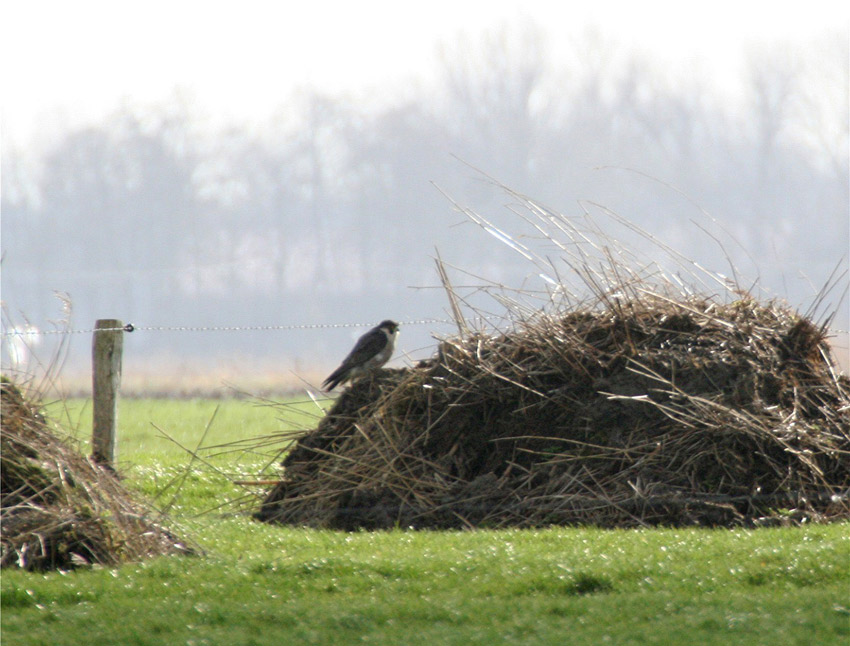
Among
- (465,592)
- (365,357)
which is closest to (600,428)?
(365,357)

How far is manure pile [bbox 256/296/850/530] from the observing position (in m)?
11.8

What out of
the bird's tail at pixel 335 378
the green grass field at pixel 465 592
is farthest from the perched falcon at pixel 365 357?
the green grass field at pixel 465 592

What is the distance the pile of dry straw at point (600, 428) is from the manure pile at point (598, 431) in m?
0.02

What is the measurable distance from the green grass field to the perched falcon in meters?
4.35

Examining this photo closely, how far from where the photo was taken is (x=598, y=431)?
1268 centimetres

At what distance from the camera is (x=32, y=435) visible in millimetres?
9609

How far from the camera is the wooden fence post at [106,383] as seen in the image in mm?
13078

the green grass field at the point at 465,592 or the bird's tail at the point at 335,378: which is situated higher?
the bird's tail at the point at 335,378

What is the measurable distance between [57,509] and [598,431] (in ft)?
20.6

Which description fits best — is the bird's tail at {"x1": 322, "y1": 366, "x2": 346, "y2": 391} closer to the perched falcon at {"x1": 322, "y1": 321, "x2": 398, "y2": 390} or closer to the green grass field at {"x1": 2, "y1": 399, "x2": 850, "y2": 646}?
the perched falcon at {"x1": 322, "y1": 321, "x2": 398, "y2": 390}

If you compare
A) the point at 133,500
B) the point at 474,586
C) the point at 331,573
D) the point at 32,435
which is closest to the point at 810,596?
the point at 474,586

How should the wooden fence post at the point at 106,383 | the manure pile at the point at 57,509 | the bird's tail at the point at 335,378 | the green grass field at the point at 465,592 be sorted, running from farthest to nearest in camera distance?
the bird's tail at the point at 335,378 < the wooden fence post at the point at 106,383 < the manure pile at the point at 57,509 < the green grass field at the point at 465,592

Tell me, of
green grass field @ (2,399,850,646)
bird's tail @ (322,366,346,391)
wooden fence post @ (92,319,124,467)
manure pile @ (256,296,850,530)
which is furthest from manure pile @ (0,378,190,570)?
bird's tail @ (322,366,346,391)

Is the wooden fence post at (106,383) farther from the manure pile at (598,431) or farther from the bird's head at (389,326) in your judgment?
the bird's head at (389,326)
